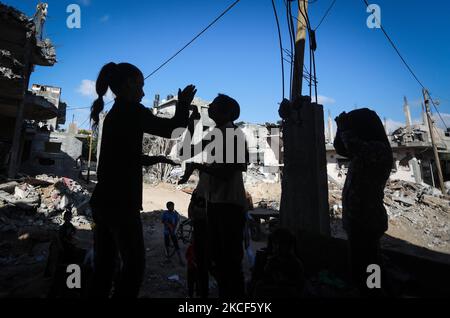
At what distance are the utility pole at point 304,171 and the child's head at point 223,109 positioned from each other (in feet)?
7.22

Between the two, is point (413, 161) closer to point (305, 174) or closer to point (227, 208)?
point (305, 174)

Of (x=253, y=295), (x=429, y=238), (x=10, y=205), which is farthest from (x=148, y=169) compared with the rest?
(x=253, y=295)

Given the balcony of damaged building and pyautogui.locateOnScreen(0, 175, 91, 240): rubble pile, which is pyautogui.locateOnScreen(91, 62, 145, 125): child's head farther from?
the balcony of damaged building

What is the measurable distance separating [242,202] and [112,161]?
99 cm

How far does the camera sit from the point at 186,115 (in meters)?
1.61

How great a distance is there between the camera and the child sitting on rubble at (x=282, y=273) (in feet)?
6.71

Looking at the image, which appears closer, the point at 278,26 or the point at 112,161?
the point at 112,161

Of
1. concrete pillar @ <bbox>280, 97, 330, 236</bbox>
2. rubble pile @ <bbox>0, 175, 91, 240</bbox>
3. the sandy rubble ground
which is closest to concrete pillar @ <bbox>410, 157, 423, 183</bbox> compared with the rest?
the sandy rubble ground

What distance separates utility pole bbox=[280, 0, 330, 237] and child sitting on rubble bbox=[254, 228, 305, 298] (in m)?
1.78

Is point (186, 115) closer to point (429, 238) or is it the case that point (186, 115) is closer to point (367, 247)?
point (367, 247)

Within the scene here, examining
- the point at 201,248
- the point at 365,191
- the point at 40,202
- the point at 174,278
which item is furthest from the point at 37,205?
the point at 365,191

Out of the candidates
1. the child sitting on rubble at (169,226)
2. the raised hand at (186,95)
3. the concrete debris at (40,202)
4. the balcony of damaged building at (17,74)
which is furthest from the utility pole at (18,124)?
the raised hand at (186,95)

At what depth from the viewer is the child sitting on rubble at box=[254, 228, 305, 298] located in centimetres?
204
